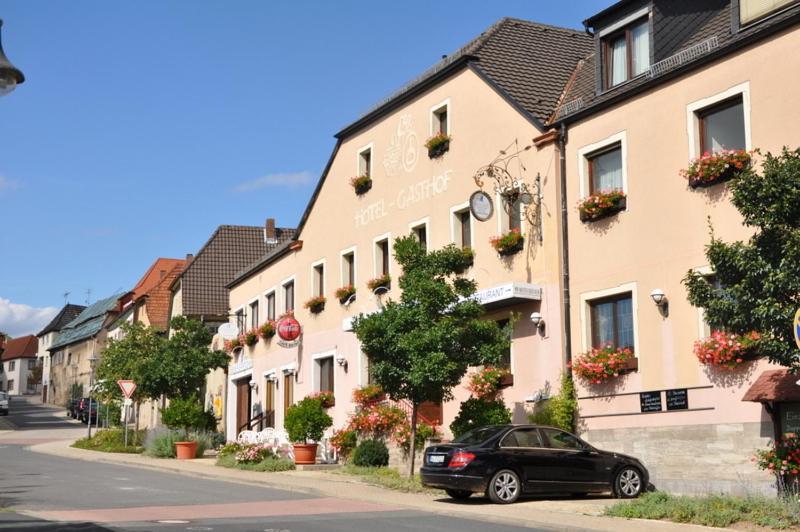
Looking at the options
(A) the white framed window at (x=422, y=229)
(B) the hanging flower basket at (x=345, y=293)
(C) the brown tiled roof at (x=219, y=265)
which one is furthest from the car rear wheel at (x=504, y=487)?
(C) the brown tiled roof at (x=219, y=265)

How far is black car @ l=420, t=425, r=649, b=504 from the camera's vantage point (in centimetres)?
1683

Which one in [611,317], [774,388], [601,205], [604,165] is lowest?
[774,388]

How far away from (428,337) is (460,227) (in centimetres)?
571

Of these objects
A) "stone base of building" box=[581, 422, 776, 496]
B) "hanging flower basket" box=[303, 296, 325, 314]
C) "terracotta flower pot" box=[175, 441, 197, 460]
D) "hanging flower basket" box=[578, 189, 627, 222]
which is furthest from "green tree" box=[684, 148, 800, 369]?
"terracotta flower pot" box=[175, 441, 197, 460]

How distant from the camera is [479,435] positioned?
57.5 feet

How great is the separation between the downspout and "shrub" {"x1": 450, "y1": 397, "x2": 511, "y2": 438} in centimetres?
197

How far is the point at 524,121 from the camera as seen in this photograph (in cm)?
2209

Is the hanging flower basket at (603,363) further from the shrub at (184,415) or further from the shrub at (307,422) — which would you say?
the shrub at (184,415)

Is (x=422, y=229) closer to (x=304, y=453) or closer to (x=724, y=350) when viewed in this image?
(x=304, y=453)

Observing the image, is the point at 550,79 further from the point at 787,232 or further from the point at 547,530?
the point at 547,530

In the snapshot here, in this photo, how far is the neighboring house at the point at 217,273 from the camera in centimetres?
4356

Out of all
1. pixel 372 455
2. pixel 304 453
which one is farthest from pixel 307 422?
pixel 372 455

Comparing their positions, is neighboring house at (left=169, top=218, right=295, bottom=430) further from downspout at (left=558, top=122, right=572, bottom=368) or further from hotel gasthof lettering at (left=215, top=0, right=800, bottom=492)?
downspout at (left=558, top=122, right=572, bottom=368)

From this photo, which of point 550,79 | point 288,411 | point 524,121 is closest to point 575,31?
point 550,79
